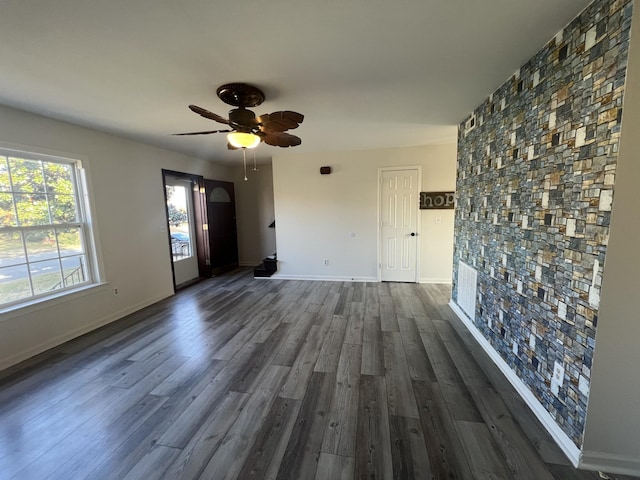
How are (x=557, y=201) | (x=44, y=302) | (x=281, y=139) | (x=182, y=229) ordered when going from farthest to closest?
1. (x=182, y=229)
2. (x=44, y=302)
3. (x=281, y=139)
4. (x=557, y=201)

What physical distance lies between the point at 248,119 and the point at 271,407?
218cm

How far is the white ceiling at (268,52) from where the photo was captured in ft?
4.32

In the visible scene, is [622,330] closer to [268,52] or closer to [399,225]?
[268,52]

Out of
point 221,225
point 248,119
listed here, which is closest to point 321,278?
point 221,225

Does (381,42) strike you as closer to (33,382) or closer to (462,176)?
(462,176)

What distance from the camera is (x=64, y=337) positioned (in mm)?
2836

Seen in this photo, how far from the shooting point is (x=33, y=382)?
7.07ft

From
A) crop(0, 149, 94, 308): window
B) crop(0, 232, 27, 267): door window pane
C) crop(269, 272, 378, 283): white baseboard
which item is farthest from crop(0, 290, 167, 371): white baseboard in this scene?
crop(269, 272, 378, 283): white baseboard

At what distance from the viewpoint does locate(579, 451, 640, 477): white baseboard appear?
1.35m

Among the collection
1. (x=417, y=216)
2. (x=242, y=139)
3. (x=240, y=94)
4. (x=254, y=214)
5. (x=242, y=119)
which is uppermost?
(x=240, y=94)

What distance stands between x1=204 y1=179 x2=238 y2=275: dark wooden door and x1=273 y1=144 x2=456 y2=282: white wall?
1414 mm

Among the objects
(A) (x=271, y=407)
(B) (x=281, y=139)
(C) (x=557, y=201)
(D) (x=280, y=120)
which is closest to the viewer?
(C) (x=557, y=201)

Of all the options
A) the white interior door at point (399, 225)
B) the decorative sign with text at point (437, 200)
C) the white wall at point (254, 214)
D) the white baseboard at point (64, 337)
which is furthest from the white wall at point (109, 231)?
the decorative sign with text at point (437, 200)

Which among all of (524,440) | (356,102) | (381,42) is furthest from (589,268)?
(356,102)
